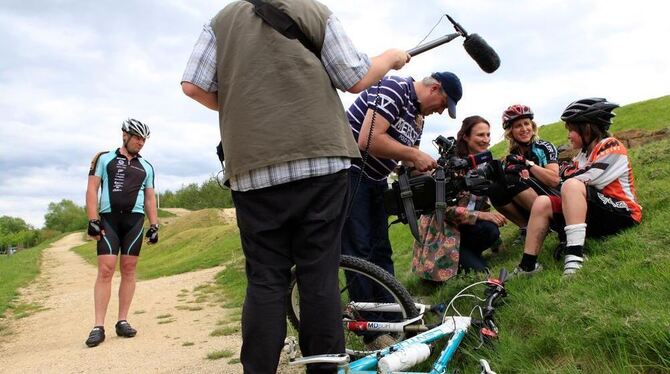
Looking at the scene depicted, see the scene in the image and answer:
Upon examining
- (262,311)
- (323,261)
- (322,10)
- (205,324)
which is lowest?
(205,324)

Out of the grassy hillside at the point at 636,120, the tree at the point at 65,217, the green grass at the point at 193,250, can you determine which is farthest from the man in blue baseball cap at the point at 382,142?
the tree at the point at 65,217

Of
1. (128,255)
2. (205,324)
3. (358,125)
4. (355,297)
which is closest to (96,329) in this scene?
(128,255)

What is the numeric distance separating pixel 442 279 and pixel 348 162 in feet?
8.08

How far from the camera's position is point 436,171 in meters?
3.74

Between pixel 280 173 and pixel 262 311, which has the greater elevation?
pixel 280 173

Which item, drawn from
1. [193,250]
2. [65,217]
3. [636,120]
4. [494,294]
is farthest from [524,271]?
[65,217]

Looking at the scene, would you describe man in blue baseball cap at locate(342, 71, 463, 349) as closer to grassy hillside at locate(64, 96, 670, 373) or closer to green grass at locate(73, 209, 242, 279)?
grassy hillside at locate(64, 96, 670, 373)

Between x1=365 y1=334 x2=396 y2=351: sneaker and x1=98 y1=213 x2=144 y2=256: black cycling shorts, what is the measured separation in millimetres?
3315

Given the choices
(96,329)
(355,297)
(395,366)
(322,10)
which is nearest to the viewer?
(322,10)

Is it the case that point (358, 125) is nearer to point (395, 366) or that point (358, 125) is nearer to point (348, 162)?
point (348, 162)

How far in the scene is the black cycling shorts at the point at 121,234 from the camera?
18.2 ft

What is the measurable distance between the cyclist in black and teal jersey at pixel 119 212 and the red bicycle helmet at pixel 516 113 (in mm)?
3878

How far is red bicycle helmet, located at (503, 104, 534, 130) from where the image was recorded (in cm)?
504

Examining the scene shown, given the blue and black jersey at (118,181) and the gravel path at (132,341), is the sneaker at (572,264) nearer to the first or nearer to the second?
the gravel path at (132,341)
